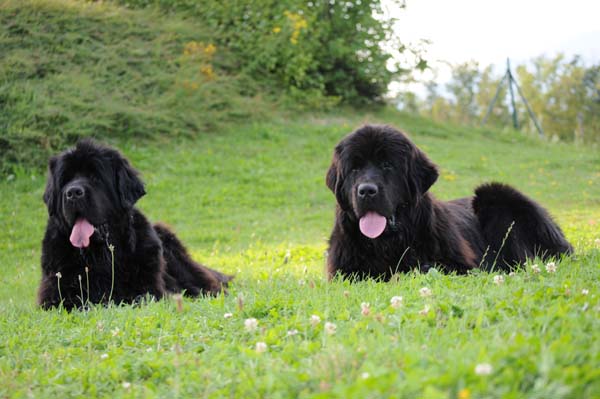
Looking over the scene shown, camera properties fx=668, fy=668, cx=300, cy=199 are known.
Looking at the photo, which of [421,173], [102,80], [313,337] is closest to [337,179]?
[421,173]

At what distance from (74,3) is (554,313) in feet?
64.6

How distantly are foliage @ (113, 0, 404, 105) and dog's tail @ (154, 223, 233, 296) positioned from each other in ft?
51.5

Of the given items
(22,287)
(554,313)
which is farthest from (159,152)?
(554,313)

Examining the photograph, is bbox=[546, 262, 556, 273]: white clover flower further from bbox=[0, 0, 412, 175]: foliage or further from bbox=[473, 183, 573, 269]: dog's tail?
bbox=[0, 0, 412, 175]: foliage

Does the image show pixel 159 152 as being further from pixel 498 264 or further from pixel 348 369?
pixel 348 369

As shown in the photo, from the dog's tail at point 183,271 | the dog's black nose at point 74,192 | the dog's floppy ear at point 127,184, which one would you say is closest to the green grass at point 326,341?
the dog's tail at point 183,271

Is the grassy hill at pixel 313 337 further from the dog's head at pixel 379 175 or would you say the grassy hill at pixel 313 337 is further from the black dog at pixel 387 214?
the dog's head at pixel 379 175

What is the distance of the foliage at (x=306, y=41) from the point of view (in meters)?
22.8

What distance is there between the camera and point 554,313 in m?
3.08

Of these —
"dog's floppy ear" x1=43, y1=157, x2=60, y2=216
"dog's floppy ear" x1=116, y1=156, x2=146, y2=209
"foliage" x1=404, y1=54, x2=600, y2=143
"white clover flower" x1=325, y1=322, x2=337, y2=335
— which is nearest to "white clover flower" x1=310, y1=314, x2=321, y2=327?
"white clover flower" x1=325, y1=322, x2=337, y2=335

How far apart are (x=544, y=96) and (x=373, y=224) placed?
65.2 m

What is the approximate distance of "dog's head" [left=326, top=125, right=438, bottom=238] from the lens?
5.62 metres

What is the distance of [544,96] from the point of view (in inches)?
2584

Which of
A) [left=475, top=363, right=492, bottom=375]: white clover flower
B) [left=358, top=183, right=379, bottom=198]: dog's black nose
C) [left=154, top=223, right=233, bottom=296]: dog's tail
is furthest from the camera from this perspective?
[left=154, top=223, right=233, bottom=296]: dog's tail
